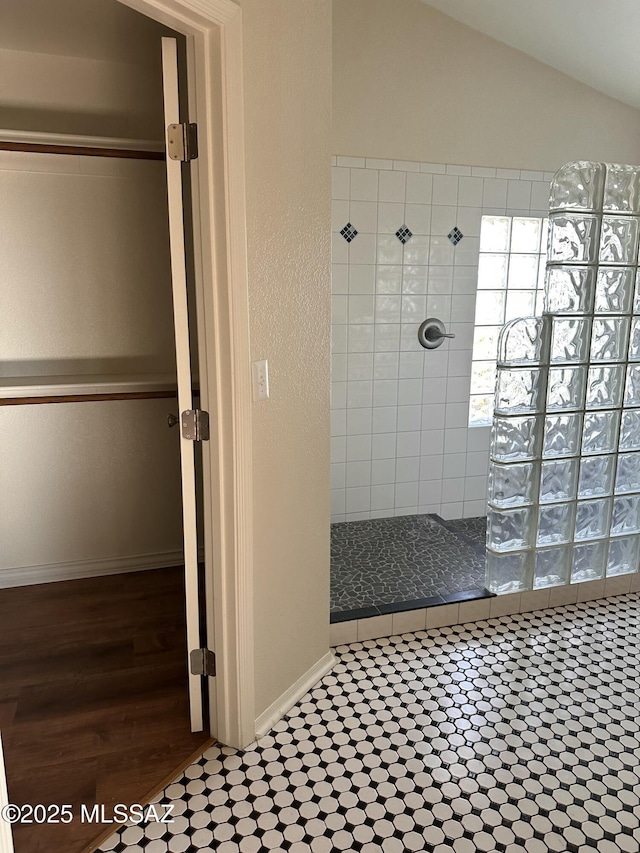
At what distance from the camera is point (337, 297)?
339 centimetres

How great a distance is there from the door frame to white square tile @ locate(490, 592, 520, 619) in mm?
1247

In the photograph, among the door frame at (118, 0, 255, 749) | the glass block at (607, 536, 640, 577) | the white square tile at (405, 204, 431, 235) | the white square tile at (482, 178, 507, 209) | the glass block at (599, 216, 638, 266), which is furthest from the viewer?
the white square tile at (482, 178, 507, 209)

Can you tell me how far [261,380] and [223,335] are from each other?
200 millimetres

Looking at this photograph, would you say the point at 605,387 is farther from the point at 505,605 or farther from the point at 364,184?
the point at 364,184

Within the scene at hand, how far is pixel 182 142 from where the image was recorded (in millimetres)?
1761

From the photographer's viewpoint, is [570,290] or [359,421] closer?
[570,290]

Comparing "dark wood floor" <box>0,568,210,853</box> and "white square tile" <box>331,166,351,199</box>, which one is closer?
"dark wood floor" <box>0,568,210,853</box>

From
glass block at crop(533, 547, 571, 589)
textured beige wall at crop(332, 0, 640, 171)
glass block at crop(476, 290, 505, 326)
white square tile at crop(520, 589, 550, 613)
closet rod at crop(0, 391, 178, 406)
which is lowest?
white square tile at crop(520, 589, 550, 613)

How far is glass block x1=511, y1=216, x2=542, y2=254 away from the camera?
146 inches

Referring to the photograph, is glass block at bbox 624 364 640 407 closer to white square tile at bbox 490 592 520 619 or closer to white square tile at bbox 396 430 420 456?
white square tile at bbox 490 592 520 619

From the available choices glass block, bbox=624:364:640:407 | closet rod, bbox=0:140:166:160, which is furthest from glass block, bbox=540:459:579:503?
closet rod, bbox=0:140:166:160

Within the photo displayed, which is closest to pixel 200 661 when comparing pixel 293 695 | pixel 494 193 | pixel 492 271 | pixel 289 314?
pixel 293 695

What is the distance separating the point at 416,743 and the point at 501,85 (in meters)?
3.24

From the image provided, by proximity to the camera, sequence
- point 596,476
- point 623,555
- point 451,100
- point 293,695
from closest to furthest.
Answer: point 293,695 → point 596,476 → point 623,555 → point 451,100
